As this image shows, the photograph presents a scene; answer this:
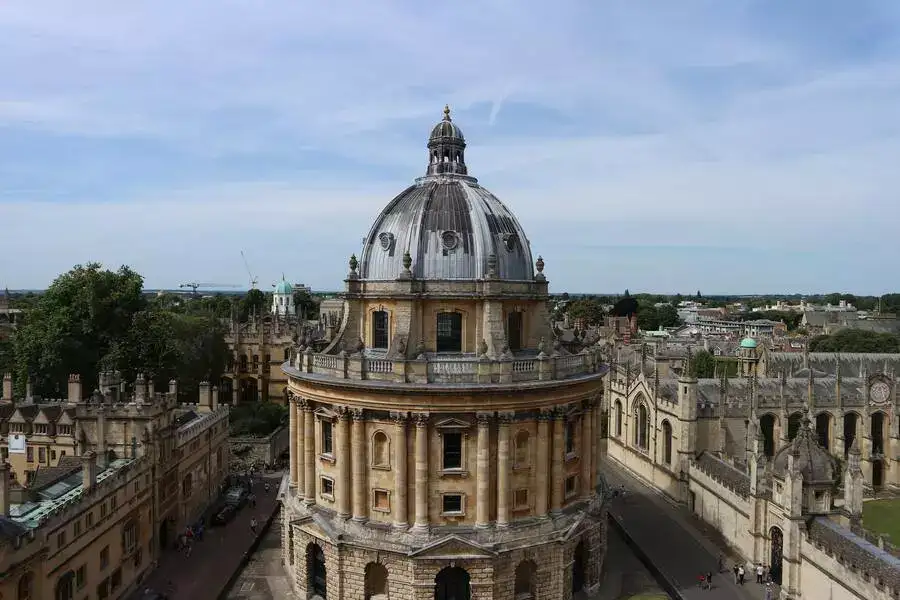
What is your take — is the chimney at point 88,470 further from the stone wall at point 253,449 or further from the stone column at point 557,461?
the stone wall at point 253,449

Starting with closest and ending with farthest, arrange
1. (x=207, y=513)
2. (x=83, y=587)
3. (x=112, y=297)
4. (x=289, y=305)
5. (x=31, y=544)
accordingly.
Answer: (x=31, y=544) < (x=83, y=587) < (x=207, y=513) < (x=112, y=297) < (x=289, y=305)

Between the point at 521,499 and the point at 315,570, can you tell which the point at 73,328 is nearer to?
the point at 315,570

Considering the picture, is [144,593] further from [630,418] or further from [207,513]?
[630,418]

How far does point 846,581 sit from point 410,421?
20.2m

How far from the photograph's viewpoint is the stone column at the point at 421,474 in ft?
106

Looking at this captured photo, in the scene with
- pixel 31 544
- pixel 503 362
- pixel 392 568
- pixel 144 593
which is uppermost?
pixel 503 362

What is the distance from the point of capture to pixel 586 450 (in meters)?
37.1

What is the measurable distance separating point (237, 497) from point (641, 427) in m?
34.1

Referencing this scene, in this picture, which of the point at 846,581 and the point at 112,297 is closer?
the point at 846,581

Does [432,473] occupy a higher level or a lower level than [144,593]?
higher

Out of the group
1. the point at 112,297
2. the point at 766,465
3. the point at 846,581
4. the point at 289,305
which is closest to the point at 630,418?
the point at 766,465

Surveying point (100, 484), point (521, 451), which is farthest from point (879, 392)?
point (100, 484)

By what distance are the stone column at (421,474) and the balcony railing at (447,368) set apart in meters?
2.16

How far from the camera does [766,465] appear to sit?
125 ft
